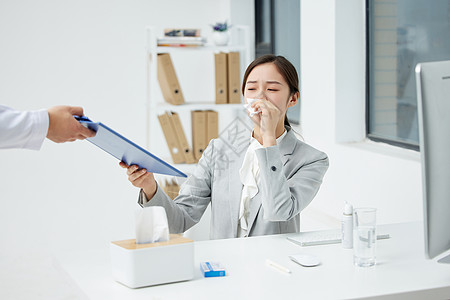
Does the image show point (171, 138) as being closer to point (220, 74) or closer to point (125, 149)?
point (220, 74)

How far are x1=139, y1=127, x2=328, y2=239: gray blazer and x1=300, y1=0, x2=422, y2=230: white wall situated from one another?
0.80 meters

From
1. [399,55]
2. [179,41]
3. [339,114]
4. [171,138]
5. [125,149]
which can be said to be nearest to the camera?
[125,149]

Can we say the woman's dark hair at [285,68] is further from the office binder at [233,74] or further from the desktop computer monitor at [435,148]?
the office binder at [233,74]

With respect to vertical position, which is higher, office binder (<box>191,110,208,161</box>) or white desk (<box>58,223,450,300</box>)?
office binder (<box>191,110,208,161</box>)

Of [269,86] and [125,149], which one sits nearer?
[125,149]

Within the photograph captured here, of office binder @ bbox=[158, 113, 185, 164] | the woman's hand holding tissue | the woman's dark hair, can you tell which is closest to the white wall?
the woman's dark hair

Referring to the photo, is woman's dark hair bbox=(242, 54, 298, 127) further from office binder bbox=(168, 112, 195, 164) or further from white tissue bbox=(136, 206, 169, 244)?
office binder bbox=(168, 112, 195, 164)

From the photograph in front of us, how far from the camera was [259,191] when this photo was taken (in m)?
1.95

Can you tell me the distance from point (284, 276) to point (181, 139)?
267cm

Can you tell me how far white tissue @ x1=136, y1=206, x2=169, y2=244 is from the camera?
1370mm

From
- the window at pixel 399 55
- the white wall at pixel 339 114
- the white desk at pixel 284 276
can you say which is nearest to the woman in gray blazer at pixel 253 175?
the white desk at pixel 284 276

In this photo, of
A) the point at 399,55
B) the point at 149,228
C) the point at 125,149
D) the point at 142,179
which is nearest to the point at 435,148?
the point at 149,228

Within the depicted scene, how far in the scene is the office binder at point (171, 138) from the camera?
3990 millimetres

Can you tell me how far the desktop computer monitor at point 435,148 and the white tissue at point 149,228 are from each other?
62 cm
